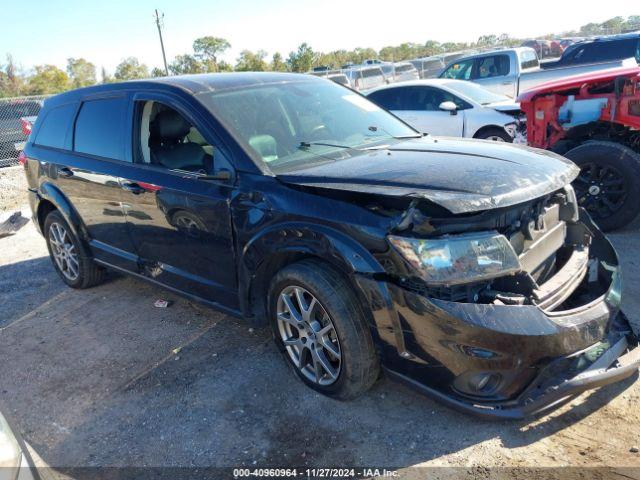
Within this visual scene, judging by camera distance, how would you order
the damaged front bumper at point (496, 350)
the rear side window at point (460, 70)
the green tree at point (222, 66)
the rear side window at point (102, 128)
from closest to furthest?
1. the damaged front bumper at point (496, 350)
2. the rear side window at point (102, 128)
3. the rear side window at point (460, 70)
4. the green tree at point (222, 66)

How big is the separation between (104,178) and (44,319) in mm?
1535

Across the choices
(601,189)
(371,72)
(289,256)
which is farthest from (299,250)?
(371,72)

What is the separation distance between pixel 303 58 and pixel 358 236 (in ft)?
140

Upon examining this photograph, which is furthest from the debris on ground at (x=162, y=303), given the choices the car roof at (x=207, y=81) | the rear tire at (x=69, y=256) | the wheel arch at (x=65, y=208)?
the car roof at (x=207, y=81)

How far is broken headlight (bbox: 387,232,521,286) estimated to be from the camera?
8.10 feet

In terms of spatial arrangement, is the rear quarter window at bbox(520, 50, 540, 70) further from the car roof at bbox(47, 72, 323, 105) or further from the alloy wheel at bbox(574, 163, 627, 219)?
the car roof at bbox(47, 72, 323, 105)

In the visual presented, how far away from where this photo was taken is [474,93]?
9031 mm

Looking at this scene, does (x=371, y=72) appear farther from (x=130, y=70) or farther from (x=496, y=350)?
(x=130, y=70)

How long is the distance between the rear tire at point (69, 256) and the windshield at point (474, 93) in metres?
6.49

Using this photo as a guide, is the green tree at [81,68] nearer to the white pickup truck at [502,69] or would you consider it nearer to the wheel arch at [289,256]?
the white pickup truck at [502,69]

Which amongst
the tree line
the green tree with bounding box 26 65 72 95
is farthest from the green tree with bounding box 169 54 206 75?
the green tree with bounding box 26 65 72 95

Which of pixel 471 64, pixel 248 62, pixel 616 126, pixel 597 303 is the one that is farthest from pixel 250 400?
pixel 248 62

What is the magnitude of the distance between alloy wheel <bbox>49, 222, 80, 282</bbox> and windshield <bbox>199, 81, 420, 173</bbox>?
2.49m

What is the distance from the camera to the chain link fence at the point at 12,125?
13.3 m
